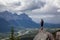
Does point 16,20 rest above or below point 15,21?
above

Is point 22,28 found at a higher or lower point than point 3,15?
lower

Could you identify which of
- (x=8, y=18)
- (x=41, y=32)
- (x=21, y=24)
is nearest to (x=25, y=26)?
(x=21, y=24)

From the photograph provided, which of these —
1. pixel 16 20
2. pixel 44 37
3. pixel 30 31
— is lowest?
pixel 44 37

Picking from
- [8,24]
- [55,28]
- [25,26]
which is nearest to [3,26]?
[8,24]

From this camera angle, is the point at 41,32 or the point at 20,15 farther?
the point at 20,15

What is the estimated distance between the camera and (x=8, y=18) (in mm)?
20547

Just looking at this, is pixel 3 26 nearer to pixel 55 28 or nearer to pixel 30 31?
pixel 30 31

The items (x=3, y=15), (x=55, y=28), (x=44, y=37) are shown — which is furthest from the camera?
(x=3, y=15)

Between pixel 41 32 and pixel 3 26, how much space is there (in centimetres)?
1302

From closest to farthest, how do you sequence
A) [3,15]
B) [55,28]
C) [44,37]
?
[44,37] → [55,28] → [3,15]

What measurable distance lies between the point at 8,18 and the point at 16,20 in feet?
2.77

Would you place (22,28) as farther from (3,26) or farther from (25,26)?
(3,26)

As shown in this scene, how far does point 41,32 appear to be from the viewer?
27.9 feet

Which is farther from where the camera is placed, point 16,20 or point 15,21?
point 16,20
